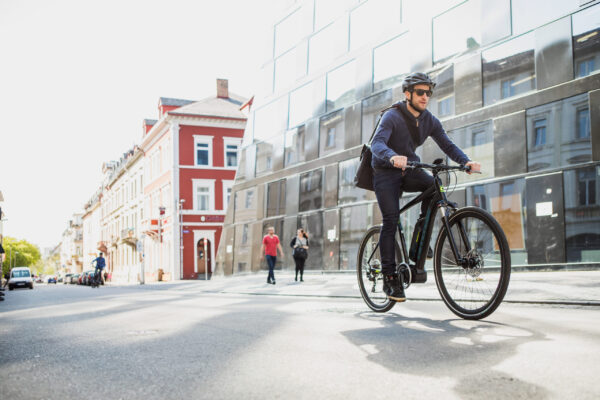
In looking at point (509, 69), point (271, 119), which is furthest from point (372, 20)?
point (271, 119)

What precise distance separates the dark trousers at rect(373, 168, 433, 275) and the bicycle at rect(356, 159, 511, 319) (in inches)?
4.3

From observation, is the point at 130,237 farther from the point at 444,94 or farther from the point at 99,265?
the point at 444,94

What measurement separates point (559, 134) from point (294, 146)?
39.9 ft

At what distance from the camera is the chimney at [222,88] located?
1849 inches

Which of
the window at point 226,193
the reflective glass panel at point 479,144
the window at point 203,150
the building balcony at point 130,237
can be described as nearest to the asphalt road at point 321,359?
the reflective glass panel at point 479,144

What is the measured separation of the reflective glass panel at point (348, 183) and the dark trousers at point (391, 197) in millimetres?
13911

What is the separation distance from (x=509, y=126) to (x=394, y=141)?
10.0m

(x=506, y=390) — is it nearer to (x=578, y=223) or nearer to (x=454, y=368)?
(x=454, y=368)

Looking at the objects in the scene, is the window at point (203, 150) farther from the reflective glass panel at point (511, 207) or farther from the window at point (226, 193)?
the reflective glass panel at point (511, 207)

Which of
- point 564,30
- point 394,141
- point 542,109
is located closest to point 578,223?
point 542,109

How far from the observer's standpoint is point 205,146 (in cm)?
4188

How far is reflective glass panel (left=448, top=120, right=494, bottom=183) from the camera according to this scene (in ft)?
48.1

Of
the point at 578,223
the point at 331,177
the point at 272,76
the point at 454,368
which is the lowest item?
the point at 454,368

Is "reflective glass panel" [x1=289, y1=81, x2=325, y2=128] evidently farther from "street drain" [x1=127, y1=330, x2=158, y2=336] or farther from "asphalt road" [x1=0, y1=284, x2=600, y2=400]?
"street drain" [x1=127, y1=330, x2=158, y2=336]
